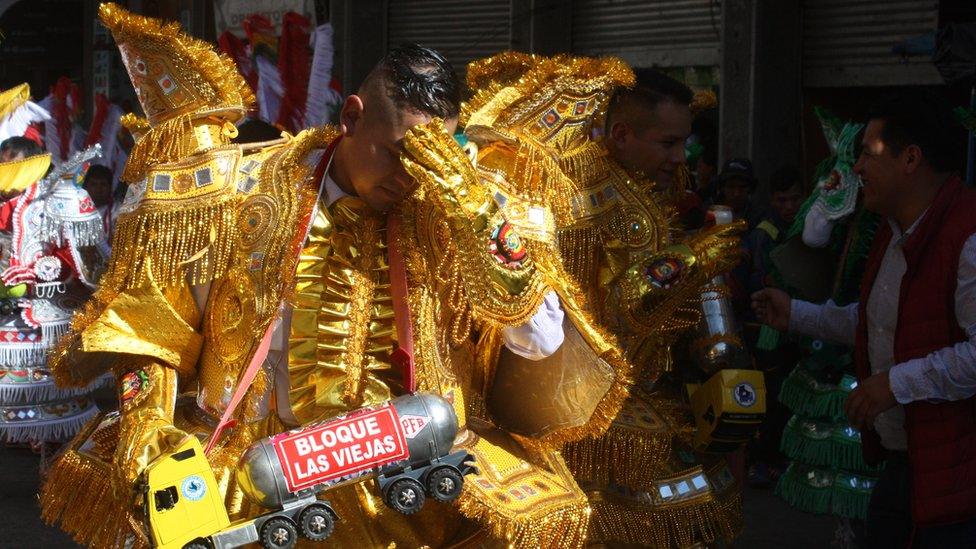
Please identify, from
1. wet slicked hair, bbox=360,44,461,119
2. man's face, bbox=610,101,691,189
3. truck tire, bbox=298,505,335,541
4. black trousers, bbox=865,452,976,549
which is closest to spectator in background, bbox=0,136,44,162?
man's face, bbox=610,101,691,189

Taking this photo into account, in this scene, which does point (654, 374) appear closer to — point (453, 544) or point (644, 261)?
point (644, 261)

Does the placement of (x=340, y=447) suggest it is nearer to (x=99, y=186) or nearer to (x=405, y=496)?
(x=405, y=496)

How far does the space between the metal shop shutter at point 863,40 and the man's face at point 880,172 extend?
197 inches

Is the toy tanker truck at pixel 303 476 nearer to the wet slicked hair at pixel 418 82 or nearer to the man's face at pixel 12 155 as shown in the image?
the wet slicked hair at pixel 418 82

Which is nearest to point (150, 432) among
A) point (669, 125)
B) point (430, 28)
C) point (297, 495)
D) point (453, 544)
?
point (297, 495)

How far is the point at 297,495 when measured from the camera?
237 centimetres

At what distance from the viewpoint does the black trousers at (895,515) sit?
11.3 ft

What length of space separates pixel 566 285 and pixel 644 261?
1.13 meters

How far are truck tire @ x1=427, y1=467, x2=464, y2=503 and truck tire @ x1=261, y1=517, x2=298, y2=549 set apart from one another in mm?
277

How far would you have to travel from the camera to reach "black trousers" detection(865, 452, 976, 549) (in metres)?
3.43

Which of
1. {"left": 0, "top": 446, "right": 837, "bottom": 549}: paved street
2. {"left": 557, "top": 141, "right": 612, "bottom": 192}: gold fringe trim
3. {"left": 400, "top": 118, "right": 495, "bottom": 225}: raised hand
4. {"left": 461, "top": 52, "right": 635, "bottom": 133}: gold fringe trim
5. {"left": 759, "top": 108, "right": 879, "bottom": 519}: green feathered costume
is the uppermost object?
{"left": 461, "top": 52, "right": 635, "bottom": 133}: gold fringe trim

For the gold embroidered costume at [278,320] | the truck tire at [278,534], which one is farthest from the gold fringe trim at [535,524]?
the truck tire at [278,534]

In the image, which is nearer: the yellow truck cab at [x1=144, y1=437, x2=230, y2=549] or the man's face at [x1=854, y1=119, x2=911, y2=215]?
the yellow truck cab at [x1=144, y1=437, x2=230, y2=549]

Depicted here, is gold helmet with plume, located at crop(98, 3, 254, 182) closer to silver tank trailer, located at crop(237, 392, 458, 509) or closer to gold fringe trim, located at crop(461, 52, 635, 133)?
gold fringe trim, located at crop(461, 52, 635, 133)
